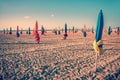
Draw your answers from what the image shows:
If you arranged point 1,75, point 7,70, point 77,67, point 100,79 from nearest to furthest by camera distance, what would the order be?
1. point 100,79
2. point 1,75
3. point 7,70
4. point 77,67

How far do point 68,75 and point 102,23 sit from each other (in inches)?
136

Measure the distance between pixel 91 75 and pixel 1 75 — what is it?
4899mm

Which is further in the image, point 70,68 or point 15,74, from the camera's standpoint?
point 70,68

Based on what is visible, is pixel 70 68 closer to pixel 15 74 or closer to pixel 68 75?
pixel 68 75

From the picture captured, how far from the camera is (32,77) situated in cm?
823

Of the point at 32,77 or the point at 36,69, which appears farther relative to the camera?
the point at 36,69

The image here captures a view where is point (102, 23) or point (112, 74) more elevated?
A: point (102, 23)

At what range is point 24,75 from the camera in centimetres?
855

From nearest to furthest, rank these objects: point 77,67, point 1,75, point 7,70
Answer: point 1,75
point 7,70
point 77,67

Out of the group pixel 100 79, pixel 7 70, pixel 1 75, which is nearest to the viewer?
pixel 100 79

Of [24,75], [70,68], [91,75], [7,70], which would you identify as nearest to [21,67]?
[7,70]

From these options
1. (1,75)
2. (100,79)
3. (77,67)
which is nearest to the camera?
(100,79)

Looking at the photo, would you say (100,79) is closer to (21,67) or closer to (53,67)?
(53,67)

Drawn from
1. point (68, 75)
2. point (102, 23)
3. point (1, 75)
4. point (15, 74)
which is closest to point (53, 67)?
point (68, 75)
